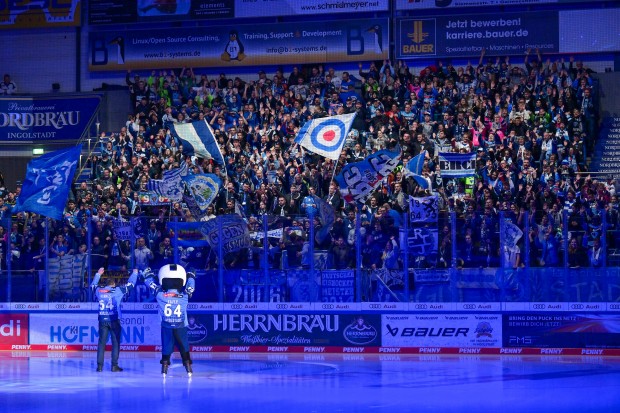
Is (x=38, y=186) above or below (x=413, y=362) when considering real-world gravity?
above

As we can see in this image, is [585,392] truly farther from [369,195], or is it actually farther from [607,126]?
[607,126]

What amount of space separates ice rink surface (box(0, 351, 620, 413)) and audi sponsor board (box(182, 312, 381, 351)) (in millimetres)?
628

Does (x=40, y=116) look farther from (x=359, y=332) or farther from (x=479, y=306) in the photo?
(x=479, y=306)

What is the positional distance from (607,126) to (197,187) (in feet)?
44.3

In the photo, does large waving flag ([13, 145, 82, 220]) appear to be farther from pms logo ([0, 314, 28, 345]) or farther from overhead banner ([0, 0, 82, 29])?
overhead banner ([0, 0, 82, 29])

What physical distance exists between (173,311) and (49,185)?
7.12 metres

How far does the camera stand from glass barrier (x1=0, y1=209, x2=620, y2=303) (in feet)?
74.0

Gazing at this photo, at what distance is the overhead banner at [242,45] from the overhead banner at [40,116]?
1817mm

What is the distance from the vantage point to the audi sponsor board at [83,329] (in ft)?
81.9

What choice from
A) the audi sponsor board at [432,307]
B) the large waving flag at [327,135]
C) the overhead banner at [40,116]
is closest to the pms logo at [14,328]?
the large waving flag at [327,135]

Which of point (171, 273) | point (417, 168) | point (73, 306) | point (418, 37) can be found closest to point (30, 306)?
point (73, 306)

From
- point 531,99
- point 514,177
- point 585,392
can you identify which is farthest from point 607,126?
point 585,392

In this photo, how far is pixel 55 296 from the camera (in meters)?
25.0

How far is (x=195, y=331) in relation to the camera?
24.9 m
